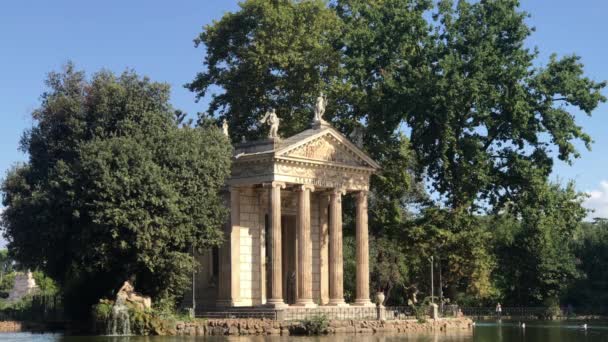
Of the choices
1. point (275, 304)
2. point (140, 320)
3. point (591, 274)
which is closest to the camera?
point (140, 320)

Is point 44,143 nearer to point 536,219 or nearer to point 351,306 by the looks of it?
point 351,306

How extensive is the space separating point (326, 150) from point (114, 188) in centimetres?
1436

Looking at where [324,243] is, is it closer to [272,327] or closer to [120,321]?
[272,327]

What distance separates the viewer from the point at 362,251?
181ft

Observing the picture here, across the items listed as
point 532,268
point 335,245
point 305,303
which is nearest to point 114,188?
point 305,303

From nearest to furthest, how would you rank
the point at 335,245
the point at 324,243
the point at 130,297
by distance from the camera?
the point at 130,297, the point at 335,245, the point at 324,243

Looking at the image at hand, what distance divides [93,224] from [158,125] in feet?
22.5

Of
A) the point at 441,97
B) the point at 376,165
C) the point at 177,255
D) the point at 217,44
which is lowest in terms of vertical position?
the point at 177,255

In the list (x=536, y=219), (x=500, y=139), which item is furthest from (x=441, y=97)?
(x=536, y=219)

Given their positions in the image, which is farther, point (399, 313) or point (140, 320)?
point (399, 313)

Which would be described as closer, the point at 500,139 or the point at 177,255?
the point at 177,255

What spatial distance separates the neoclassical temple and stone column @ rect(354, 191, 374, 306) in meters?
0.06

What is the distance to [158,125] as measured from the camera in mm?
47594

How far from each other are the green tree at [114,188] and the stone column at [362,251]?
1013 centimetres
